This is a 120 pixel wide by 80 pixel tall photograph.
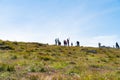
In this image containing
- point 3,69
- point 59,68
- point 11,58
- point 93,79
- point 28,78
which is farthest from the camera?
point 11,58

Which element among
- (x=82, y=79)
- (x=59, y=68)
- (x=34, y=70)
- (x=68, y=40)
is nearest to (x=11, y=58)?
(x=59, y=68)

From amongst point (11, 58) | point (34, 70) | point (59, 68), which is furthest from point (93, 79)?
point (11, 58)

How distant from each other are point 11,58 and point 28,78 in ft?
44.0

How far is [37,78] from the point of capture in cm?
1552

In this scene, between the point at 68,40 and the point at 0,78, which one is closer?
the point at 0,78

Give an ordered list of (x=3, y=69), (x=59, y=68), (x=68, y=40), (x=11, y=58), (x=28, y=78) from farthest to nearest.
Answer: (x=68, y=40)
(x=11, y=58)
(x=59, y=68)
(x=3, y=69)
(x=28, y=78)

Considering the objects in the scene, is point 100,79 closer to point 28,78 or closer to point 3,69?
point 28,78

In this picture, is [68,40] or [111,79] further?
[68,40]

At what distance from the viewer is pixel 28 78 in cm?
1581

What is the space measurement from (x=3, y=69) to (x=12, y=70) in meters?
0.54

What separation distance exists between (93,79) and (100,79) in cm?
35

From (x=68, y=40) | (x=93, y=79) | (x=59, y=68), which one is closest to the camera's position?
(x=93, y=79)

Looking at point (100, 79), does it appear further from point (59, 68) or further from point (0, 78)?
point (59, 68)

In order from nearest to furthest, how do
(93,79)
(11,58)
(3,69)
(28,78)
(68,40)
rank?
(93,79)
(28,78)
(3,69)
(11,58)
(68,40)
